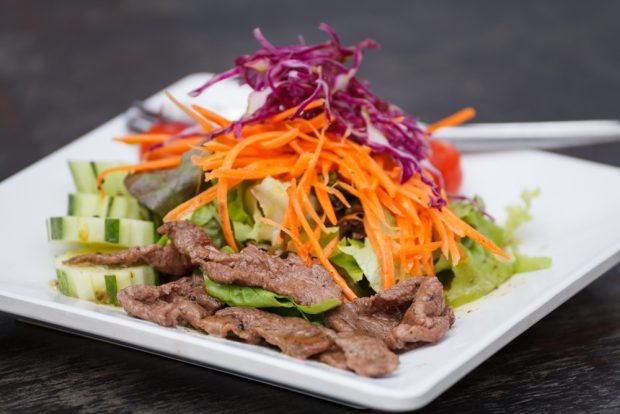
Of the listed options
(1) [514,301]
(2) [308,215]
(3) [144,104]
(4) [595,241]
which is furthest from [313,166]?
(3) [144,104]

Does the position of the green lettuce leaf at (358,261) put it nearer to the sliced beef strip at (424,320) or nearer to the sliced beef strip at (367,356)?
the sliced beef strip at (424,320)

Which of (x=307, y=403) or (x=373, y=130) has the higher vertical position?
(x=373, y=130)

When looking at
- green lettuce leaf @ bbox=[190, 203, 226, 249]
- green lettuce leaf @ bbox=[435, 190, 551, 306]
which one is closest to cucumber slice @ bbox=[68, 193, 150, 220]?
green lettuce leaf @ bbox=[190, 203, 226, 249]

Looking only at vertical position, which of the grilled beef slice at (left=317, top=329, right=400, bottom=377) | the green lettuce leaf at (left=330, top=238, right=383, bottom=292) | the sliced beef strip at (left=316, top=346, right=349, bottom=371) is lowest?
the sliced beef strip at (left=316, top=346, right=349, bottom=371)

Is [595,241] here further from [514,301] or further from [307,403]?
[307,403]

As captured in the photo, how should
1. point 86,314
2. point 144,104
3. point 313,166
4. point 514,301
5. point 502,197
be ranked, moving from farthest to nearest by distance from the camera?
point 144,104, point 502,197, point 313,166, point 514,301, point 86,314

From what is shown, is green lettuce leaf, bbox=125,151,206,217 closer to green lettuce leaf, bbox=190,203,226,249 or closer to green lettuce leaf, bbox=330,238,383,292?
green lettuce leaf, bbox=190,203,226,249

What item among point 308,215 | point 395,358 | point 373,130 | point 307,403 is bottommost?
point 307,403
